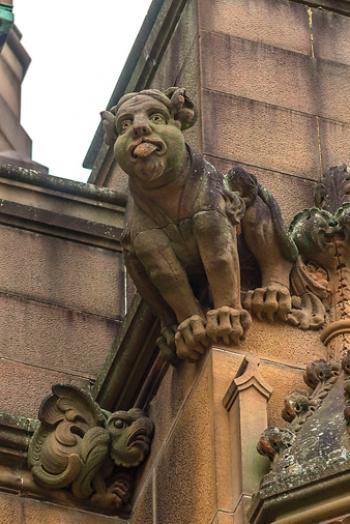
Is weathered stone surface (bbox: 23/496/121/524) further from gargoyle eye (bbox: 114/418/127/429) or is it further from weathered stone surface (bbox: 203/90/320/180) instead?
weathered stone surface (bbox: 203/90/320/180)

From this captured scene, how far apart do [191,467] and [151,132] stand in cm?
178

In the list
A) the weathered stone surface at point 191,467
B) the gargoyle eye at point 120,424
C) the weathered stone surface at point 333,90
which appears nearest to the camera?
the weathered stone surface at point 191,467

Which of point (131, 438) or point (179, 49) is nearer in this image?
point (131, 438)

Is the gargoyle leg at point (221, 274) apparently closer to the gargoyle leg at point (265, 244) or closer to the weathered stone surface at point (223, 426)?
the weathered stone surface at point (223, 426)

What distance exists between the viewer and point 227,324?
37.7ft

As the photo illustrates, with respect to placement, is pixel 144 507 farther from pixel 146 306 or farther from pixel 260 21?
pixel 260 21

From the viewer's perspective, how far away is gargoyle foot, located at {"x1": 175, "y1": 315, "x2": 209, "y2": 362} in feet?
37.9

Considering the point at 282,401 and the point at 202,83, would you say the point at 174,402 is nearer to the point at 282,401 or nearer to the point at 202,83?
the point at 282,401

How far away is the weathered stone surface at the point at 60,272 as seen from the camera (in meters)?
13.9

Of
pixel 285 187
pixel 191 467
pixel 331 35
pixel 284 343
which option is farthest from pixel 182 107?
pixel 331 35

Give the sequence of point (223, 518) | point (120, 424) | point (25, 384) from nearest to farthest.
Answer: point (223, 518) → point (120, 424) → point (25, 384)

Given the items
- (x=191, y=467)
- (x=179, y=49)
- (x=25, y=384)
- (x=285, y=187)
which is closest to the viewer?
(x=191, y=467)

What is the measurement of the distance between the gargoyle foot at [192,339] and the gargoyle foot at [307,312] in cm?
53

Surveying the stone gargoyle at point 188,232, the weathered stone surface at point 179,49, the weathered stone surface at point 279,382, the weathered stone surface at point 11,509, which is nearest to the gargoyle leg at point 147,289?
the stone gargoyle at point 188,232
